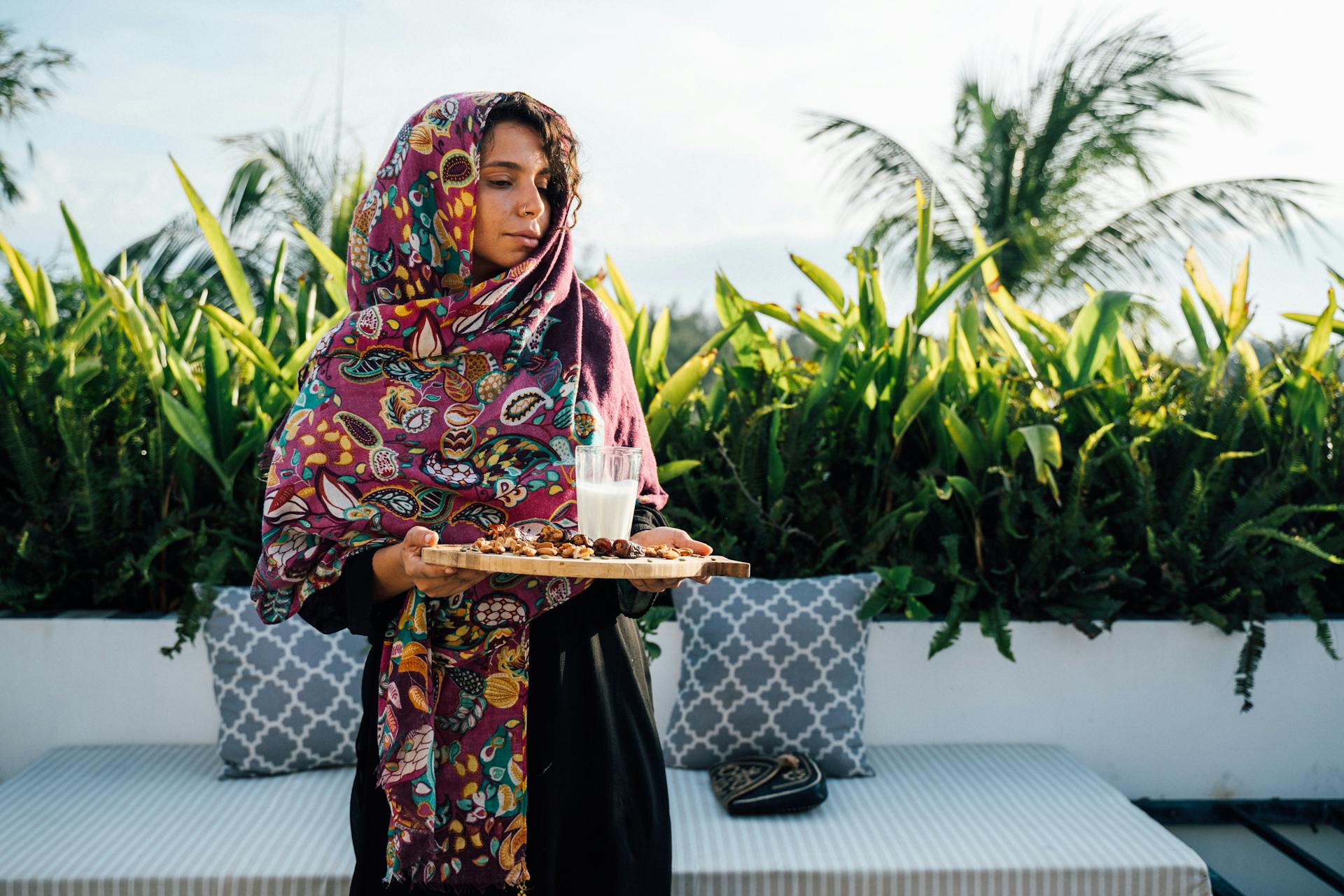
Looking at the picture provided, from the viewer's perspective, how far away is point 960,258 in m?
12.3

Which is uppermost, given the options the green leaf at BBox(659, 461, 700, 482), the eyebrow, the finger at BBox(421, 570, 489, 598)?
the eyebrow

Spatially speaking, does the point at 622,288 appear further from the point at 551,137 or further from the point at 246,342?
the point at 551,137

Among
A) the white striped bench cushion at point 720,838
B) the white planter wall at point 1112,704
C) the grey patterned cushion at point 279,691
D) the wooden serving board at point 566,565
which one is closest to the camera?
the wooden serving board at point 566,565

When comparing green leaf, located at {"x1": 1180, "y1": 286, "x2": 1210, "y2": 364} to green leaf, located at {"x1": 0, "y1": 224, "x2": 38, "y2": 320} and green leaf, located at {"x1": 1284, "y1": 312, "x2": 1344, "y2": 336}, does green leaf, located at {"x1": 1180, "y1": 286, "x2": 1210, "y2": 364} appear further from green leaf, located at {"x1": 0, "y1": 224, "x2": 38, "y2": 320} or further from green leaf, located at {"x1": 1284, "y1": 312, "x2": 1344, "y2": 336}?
green leaf, located at {"x1": 0, "y1": 224, "x2": 38, "y2": 320}

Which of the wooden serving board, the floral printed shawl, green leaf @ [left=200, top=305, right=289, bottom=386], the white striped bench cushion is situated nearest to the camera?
the wooden serving board

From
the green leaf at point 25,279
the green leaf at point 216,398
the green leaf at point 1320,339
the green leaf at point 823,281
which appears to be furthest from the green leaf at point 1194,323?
the green leaf at point 25,279

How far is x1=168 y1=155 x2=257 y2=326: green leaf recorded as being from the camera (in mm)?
2590

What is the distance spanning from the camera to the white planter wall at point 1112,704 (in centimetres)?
260

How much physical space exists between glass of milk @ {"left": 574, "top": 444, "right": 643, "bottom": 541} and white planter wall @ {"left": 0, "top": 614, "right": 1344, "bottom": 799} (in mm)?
1441

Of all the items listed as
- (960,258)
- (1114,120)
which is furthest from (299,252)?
(1114,120)

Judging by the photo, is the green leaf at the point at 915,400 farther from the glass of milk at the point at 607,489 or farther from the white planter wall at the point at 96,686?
the white planter wall at the point at 96,686

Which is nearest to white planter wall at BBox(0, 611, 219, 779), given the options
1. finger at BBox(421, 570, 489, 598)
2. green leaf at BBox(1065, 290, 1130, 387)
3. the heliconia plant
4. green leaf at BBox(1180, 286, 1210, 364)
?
the heliconia plant

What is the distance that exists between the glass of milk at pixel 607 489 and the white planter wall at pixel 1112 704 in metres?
1.44

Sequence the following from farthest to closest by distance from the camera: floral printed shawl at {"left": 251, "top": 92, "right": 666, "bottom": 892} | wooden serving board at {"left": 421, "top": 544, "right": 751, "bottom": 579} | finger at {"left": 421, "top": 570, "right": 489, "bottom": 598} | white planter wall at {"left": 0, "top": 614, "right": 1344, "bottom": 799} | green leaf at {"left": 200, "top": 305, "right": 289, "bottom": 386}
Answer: white planter wall at {"left": 0, "top": 614, "right": 1344, "bottom": 799}, green leaf at {"left": 200, "top": 305, "right": 289, "bottom": 386}, floral printed shawl at {"left": 251, "top": 92, "right": 666, "bottom": 892}, finger at {"left": 421, "top": 570, "right": 489, "bottom": 598}, wooden serving board at {"left": 421, "top": 544, "right": 751, "bottom": 579}
